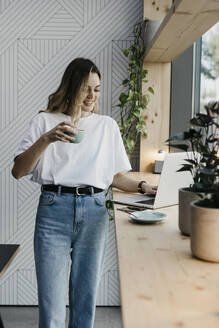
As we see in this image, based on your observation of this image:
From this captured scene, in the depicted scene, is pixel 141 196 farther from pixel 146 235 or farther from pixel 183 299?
pixel 183 299

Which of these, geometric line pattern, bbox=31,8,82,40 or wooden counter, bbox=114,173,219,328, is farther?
geometric line pattern, bbox=31,8,82,40


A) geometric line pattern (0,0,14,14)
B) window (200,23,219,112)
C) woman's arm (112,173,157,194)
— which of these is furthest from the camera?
geometric line pattern (0,0,14,14)

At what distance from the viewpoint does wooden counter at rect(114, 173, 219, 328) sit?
872 millimetres

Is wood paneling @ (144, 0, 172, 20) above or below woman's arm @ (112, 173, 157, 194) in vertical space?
above

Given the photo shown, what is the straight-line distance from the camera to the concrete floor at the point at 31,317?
324cm

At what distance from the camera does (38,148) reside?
207 centimetres

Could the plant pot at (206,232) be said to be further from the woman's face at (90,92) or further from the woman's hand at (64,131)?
the woman's face at (90,92)

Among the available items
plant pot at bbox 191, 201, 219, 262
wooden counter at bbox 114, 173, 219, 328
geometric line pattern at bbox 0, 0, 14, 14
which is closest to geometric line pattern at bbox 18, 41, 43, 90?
geometric line pattern at bbox 0, 0, 14, 14

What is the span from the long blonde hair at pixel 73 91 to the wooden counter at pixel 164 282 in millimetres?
938

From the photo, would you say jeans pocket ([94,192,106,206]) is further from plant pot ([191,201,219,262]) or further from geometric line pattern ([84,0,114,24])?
geometric line pattern ([84,0,114,24])

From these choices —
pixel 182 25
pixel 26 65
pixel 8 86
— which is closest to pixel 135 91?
pixel 26 65

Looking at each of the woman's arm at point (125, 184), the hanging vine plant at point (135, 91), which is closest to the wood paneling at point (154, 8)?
the hanging vine plant at point (135, 91)

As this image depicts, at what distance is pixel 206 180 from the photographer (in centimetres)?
123

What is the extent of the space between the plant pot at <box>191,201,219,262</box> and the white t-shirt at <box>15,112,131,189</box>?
1029 mm
